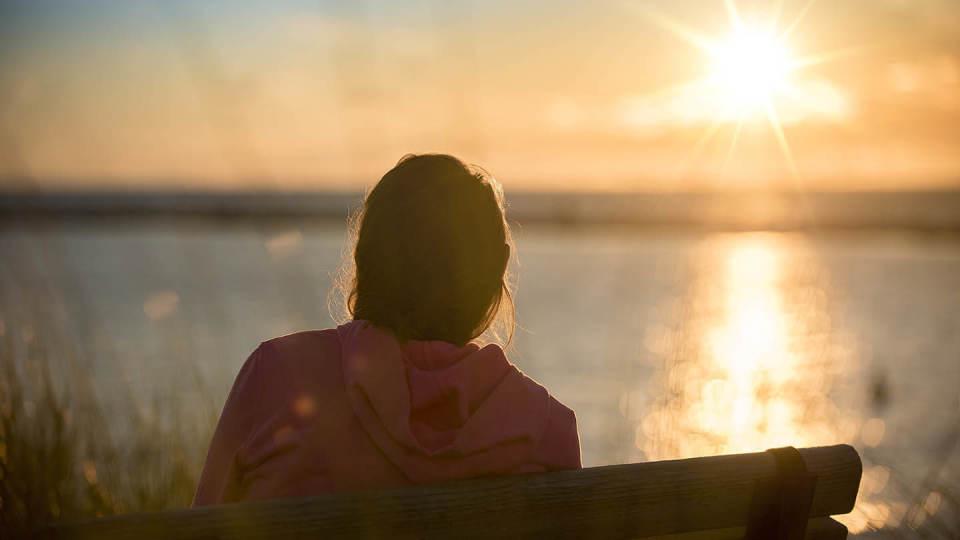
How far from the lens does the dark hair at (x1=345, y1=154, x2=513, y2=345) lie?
191cm

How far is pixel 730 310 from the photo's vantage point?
15.6m

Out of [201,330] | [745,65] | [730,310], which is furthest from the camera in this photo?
[730,310]

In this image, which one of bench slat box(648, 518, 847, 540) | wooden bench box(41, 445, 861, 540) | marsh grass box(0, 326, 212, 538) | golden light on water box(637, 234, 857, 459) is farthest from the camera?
golden light on water box(637, 234, 857, 459)

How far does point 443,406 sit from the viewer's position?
68.5 inches

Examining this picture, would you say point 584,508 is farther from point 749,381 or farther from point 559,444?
point 749,381

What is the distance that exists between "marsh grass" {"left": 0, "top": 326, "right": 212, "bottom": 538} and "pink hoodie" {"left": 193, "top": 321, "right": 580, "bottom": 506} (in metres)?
1.13

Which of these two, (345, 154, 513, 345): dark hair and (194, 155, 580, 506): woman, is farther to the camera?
(345, 154, 513, 345): dark hair

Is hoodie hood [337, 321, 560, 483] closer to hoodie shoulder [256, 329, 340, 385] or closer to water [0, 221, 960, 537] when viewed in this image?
hoodie shoulder [256, 329, 340, 385]

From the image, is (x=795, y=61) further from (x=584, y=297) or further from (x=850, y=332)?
(x=584, y=297)

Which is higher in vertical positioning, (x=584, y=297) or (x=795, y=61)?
(x=795, y=61)

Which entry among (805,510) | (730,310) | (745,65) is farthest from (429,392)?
(730,310)

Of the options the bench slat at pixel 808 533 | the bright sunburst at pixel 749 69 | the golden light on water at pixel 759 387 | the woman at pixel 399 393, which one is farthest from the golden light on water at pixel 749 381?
the woman at pixel 399 393

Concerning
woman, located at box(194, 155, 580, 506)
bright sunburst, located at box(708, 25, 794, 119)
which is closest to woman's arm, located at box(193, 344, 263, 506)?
woman, located at box(194, 155, 580, 506)

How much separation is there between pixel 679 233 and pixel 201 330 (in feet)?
103
